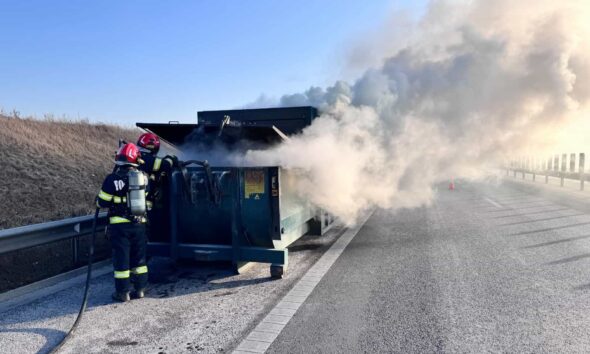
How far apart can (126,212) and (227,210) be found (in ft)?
4.29

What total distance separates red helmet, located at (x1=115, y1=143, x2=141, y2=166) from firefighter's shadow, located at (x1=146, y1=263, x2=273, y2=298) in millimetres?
1615

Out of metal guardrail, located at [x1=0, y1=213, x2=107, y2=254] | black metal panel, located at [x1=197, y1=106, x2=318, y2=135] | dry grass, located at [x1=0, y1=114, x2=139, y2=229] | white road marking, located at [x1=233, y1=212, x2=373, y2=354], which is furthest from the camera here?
dry grass, located at [x1=0, y1=114, x2=139, y2=229]

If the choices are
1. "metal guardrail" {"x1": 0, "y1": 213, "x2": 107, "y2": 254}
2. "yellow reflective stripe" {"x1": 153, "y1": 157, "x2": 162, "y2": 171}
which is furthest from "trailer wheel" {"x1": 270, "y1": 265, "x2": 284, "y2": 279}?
"metal guardrail" {"x1": 0, "y1": 213, "x2": 107, "y2": 254}

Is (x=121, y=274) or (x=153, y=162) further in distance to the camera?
Result: (x=153, y=162)

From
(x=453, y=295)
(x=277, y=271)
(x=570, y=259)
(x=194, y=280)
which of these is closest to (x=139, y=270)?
(x=194, y=280)

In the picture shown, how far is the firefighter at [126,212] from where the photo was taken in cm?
485

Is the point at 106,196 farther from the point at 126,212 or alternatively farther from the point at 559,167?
the point at 559,167

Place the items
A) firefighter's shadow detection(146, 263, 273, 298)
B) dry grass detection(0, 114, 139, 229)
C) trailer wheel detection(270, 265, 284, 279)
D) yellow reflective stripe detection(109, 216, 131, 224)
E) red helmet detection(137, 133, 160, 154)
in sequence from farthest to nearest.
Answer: dry grass detection(0, 114, 139, 229) → red helmet detection(137, 133, 160, 154) → trailer wheel detection(270, 265, 284, 279) → firefighter's shadow detection(146, 263, 273, 298) → yellow reflective stripe detection(109, 216, 131, 224)

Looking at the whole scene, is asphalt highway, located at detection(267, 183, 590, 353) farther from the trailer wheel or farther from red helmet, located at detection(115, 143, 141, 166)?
red helmet, located at detection(115, 143, 141, 166)

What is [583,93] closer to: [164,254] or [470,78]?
[470,78]

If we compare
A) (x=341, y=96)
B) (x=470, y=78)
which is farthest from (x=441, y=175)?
(x=341, y=96)

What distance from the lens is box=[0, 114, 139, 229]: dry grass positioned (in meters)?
9.06

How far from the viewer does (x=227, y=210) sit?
5.64 meters

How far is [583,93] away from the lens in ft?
25.9
